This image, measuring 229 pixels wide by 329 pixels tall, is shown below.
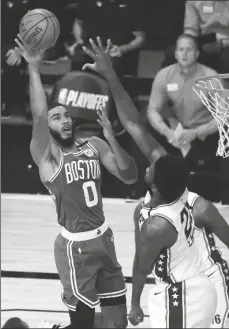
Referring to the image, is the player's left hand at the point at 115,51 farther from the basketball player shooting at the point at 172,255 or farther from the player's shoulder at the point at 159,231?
the player's shoulder at the point at 159,231

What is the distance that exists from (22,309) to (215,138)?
3089 millimetres

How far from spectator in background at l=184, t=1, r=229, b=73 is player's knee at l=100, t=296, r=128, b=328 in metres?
4.18

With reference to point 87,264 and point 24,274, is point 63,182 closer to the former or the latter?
point 87,264

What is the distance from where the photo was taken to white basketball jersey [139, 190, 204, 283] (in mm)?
4902

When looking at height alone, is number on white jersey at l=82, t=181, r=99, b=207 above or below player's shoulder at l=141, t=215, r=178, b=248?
below

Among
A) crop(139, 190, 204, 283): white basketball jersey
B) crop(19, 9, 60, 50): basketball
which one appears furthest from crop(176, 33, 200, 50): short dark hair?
crop(139, 190, 204, 283): white basketball jersey

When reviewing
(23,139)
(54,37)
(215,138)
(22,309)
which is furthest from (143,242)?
(23,139)

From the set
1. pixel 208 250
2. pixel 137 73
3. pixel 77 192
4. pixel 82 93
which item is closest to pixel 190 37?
pixel 137 73

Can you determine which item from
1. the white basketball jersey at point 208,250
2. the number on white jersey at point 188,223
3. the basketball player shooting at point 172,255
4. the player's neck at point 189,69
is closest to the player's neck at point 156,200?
the basketball player shooting at point 172,255

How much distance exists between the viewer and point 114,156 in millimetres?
5883

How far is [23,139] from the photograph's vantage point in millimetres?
9961

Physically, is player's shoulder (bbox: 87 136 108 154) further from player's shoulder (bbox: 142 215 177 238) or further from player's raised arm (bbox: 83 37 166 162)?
player's shoulder (bbox: 142 215 177 238)

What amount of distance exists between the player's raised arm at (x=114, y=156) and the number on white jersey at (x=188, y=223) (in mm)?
800

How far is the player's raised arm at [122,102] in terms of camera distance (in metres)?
5.52
